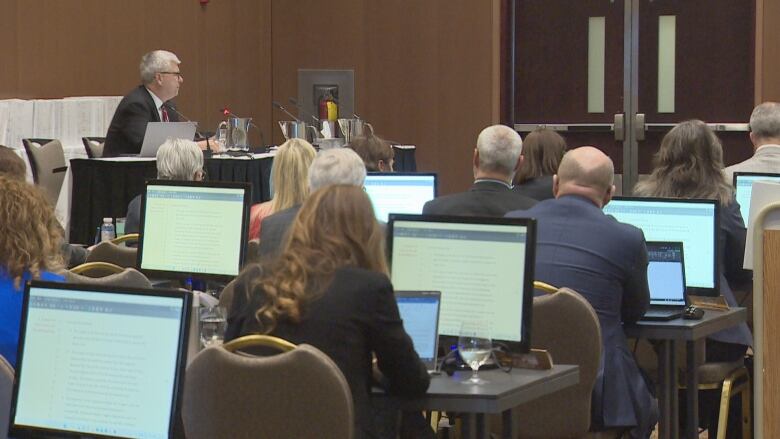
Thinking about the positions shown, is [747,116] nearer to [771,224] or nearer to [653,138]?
[653,138]

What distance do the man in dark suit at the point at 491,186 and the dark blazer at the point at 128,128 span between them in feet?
12.9

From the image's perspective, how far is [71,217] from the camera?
8500 millimetres

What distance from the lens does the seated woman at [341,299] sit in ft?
10.5

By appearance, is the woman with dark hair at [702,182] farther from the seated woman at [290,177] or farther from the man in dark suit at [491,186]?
the seated woman at [290,177]

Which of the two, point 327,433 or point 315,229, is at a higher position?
point 315,229

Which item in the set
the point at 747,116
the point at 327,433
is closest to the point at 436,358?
the point at 327,433

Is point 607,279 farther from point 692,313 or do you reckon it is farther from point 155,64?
point 155,64

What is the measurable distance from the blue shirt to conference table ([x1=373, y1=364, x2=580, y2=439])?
96 centimetres

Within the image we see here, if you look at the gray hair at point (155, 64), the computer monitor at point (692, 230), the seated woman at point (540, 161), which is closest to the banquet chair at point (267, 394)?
the computer monitor at point (692, 230)

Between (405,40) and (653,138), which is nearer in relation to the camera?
(653,138)

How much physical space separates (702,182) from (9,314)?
10.9 feet

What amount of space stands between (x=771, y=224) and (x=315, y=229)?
1.15 meters

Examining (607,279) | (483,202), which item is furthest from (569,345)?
(483,202)

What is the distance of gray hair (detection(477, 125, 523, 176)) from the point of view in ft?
18.1
